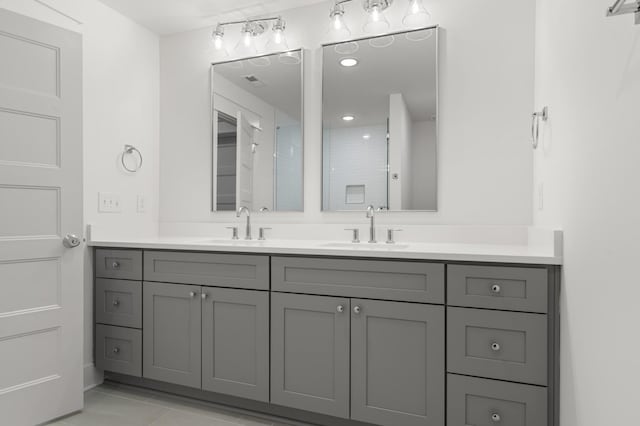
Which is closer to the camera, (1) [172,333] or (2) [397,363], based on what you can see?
(2) [397,363]

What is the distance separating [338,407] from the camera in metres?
1.84

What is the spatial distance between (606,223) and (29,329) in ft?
7.73

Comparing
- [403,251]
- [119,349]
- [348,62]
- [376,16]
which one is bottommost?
[119,349]

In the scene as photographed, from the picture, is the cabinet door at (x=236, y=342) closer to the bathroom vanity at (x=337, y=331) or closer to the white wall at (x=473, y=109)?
the bathroom vanity at (x=337, y=331)

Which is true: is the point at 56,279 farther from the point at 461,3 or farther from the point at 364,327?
the point at 461,3

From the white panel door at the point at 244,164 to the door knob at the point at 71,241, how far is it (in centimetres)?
100

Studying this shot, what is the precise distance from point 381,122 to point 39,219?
6.21 ft

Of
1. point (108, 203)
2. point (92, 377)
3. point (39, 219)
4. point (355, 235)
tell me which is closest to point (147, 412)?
point (92, 377)

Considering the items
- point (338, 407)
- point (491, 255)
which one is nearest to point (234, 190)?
point (338, 407)

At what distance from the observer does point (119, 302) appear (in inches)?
92.8

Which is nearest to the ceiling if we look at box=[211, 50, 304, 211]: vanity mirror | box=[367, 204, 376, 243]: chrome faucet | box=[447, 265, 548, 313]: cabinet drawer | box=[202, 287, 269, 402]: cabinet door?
box=[211, 50, 304, 211]: vanity mirror

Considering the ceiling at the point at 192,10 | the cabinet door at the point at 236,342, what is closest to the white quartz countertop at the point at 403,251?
the cabinet door at the point at 236,342

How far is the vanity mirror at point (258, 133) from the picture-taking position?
264cm

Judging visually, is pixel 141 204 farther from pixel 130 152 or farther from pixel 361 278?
pixel 361 278
